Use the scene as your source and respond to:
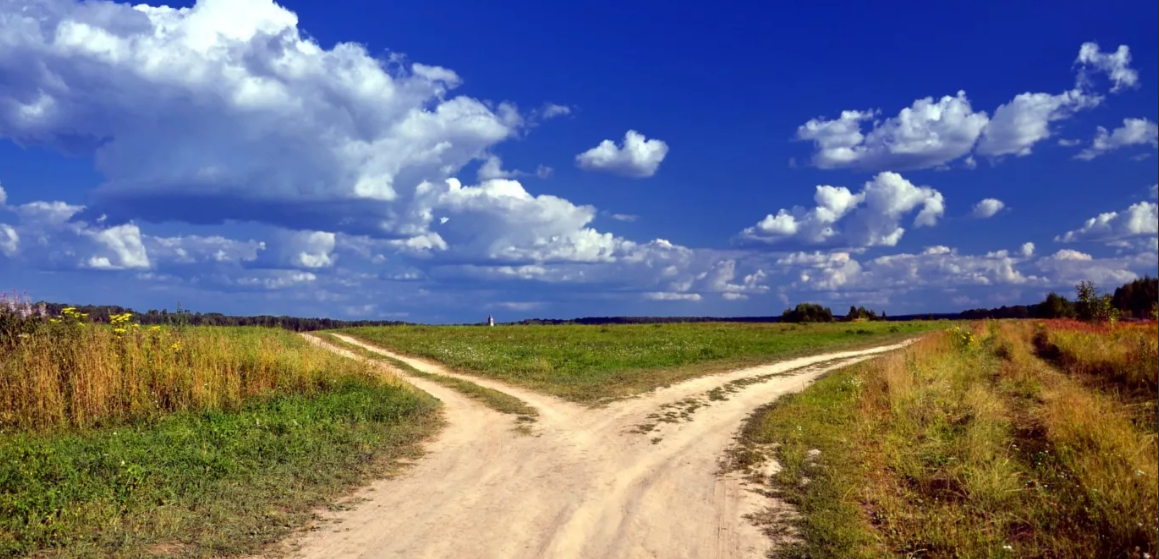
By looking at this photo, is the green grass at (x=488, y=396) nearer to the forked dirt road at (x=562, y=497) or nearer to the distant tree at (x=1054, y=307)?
the forked dirt road at (x=562, y=497)

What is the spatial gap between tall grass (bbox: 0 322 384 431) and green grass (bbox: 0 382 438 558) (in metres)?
0.82

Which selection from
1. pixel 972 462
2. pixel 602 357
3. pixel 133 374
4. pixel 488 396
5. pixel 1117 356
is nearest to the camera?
pixel 972 462

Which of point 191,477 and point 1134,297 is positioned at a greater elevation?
point 1134,297

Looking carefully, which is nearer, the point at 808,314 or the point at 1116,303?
the point at 1116,303

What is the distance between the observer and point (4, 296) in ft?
46.9

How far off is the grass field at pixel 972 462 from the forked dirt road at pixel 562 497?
2.84 ft

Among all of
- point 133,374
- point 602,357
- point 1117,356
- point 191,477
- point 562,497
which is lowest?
point 562,497

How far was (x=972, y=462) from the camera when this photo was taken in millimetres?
9641

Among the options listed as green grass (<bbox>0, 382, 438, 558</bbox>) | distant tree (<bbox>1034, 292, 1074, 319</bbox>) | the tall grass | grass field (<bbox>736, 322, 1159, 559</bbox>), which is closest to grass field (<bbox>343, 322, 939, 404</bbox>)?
grass field (<bbox>736, 322, 1159, 559</bbox>)

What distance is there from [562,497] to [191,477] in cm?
494

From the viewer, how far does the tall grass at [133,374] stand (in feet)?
38.2

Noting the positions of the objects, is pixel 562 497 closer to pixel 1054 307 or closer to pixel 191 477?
pixel 191 477

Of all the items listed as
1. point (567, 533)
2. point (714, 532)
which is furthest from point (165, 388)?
point (714, 532)

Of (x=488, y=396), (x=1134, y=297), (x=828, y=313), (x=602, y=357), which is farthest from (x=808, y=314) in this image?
(x=488, y=396)
